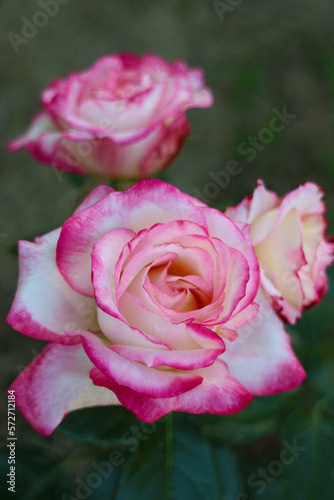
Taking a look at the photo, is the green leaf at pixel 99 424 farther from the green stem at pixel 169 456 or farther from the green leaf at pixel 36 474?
the green leaf at pixel 36 474

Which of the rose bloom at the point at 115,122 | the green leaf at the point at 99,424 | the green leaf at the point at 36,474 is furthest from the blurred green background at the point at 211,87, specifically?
the rose bloom at the point at 115,122

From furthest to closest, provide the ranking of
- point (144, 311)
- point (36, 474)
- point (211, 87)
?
point (211, 87)
point (36, 474)
point (144, 311)

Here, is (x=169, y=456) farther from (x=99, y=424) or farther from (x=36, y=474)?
(x=36, y=474)

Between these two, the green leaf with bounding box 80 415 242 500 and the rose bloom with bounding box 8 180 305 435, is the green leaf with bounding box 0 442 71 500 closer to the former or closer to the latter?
the green leaf with bounding box 80 415 242 500

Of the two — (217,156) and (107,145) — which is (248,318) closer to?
(107,145)

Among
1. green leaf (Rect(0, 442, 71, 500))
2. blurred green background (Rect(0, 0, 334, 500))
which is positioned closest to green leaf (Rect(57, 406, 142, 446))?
green leaf (Rect(0, 442, 71, 500))

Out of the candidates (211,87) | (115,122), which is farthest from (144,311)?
(211,87)

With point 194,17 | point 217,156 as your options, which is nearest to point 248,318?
point 217,156
